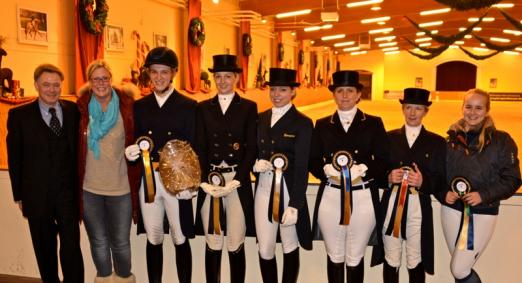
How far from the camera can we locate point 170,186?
2.51 m

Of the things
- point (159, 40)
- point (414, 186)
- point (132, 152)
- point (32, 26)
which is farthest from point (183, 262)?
point (159, 40)

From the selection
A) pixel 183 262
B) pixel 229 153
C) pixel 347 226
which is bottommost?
pixel 183 262

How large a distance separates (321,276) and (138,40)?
21.8 feet

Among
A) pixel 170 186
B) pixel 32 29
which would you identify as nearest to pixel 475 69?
pixel 32 29

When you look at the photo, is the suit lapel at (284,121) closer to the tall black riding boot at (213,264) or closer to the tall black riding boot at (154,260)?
the tall black riding boot at (213,264)

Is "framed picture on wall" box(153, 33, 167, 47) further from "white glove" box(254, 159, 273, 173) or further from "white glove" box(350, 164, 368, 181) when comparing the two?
"white glove" box(350, 164, 368, 181)

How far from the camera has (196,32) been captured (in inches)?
400

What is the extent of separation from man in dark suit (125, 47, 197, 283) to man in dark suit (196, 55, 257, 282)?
10 centimetres

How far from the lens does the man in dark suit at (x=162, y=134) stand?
2568mm

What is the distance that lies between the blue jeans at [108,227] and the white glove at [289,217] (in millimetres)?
924

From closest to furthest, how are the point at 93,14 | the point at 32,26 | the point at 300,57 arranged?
the point at 32,26
the point at 93,14
the point at 300,57

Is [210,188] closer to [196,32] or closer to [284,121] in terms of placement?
[284,121]

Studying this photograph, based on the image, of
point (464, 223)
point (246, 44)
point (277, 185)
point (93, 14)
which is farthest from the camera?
point (246, 44)

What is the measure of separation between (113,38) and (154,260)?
5762 millimetres
